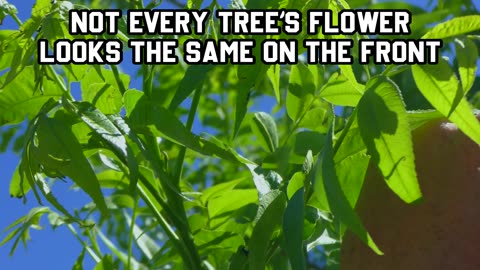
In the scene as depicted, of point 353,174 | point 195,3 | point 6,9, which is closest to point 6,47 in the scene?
point 6,9

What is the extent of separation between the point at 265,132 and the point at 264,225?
19 centimetres

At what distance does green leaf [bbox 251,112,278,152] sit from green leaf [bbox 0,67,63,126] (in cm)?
17

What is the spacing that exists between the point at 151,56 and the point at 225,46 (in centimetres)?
5

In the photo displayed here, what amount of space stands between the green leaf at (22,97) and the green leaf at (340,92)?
19cm

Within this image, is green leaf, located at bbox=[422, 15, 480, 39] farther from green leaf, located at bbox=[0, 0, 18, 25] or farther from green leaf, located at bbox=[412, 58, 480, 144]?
green leaf, located at bbox=[0, 0, 18, 25]

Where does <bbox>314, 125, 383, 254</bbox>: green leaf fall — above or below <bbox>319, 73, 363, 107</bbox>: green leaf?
below

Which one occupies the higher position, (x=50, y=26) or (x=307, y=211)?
(x=50, y=26)

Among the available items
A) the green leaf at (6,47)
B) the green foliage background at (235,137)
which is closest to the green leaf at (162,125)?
the green foliage background at (235,137)

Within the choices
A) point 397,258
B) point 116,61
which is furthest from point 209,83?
point 397,258

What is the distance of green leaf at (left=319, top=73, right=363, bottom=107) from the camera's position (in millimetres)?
629

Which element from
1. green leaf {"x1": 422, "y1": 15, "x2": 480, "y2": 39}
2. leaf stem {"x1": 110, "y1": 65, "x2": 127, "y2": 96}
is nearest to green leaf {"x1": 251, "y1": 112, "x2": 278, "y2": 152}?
leaf stem {"x1": 110, "y1": 65, "x2": 127, "y2": 96}

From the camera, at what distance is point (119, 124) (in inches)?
23.1

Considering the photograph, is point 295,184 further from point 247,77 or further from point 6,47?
point 6,47

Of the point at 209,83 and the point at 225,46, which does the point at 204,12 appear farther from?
the point at 209,83
